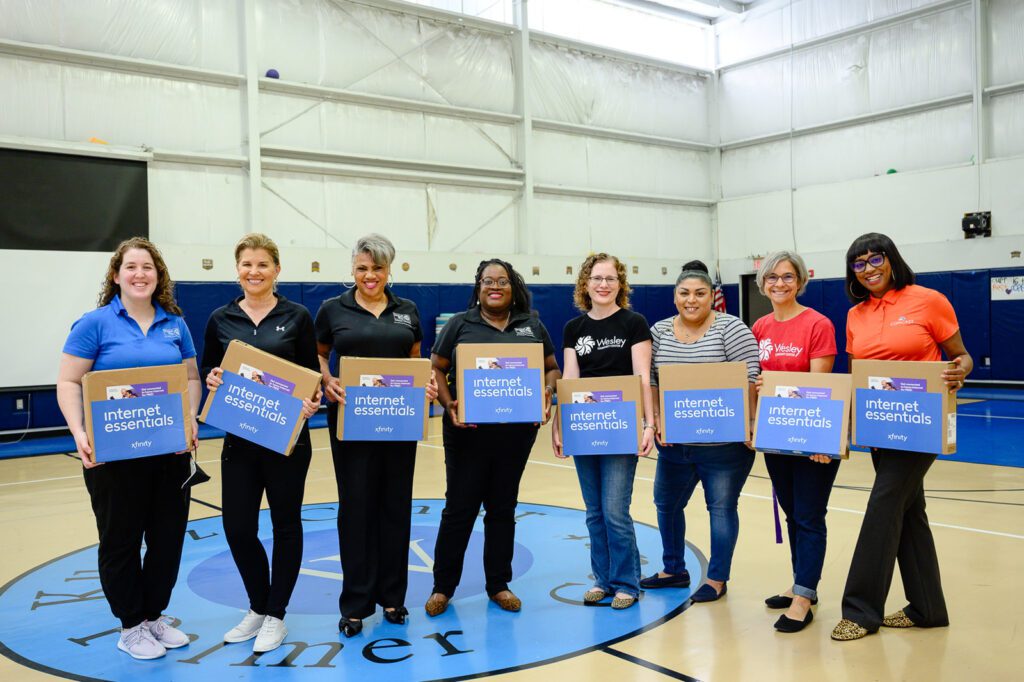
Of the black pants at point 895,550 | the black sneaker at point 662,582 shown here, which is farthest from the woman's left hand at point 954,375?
the black sneaker at point 662,582

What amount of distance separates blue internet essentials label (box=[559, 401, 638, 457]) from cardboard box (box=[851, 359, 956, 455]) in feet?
3.20

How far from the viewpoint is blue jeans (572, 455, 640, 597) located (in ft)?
12.7

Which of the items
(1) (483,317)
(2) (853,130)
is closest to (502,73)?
(2) (853,130)

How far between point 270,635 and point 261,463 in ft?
2.43

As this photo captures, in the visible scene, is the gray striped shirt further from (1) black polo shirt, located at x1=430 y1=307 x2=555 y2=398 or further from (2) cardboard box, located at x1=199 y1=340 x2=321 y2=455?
Result: (2) cardboard box, located at x1=199 y1=340 x2=321 y2=455

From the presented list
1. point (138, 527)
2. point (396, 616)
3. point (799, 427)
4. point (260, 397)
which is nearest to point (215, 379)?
point (260, 397)

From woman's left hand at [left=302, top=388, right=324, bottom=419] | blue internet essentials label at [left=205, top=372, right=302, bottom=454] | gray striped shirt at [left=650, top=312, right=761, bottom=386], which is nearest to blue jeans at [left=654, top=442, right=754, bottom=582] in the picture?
gray striped shirt at [left=650, top=312, right=761, bottom=386]

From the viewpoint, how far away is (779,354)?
12.3 ft

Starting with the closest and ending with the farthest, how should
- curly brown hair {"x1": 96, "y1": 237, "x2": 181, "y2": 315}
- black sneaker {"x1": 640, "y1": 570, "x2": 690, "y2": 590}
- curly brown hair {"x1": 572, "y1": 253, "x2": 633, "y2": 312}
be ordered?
1. curly brown hair {"x1": 96, "y1": 237, "x2": 181, "y2": 315}
2. curly brown hair {"x1": 572, "y1": 253, "x2": 633, "y2": 312}
3. black sneaker {"x1": 640, "y1": 570, "x2": 690, "y2": 590}

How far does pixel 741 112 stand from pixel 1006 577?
50.1 ft

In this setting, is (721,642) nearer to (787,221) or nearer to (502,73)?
(502,73)

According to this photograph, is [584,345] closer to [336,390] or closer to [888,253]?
[336,390]

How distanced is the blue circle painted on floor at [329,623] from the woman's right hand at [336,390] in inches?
42.1

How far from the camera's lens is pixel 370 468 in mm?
3662
